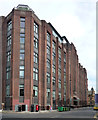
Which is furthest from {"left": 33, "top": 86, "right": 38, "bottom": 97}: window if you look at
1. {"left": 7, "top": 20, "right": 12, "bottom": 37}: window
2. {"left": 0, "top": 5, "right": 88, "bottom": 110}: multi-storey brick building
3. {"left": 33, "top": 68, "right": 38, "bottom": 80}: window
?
{"left": 7, "top": 20, "right": 12, "bottom": 37}: window

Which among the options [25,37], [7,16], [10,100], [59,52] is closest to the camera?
[10,100]

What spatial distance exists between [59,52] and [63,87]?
12687 mm

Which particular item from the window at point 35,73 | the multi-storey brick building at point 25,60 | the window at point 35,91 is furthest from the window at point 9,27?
the window at point 35,91

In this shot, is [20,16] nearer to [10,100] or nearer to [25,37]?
[25,37]

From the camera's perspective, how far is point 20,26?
54000mm

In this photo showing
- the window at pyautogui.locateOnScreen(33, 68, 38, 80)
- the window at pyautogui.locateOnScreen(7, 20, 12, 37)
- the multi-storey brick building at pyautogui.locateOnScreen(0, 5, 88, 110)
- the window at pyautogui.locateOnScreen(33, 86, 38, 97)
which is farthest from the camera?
the window at pyautogui.locateOnScreen(7, 20, 12, 37)

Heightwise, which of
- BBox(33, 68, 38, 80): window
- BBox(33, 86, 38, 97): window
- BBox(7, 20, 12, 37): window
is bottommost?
BBox(33, 86, 38, 97): window

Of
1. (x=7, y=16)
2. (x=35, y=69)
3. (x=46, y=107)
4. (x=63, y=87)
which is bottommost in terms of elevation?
(x=46, y=107)

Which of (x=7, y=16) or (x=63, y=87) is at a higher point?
(x=7, y=16)

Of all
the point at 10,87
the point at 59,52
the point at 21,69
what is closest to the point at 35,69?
the point at 21,69

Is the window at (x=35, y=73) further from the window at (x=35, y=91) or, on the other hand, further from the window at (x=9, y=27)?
the window at (x=9, y=27)

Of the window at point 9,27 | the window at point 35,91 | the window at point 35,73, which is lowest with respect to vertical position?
the window at point 35,91

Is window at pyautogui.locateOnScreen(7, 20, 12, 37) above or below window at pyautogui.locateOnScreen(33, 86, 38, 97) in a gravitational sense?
above

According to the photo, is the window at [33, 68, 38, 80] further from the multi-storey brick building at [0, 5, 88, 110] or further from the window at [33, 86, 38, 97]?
the window at [33, 86, 38, 97]
